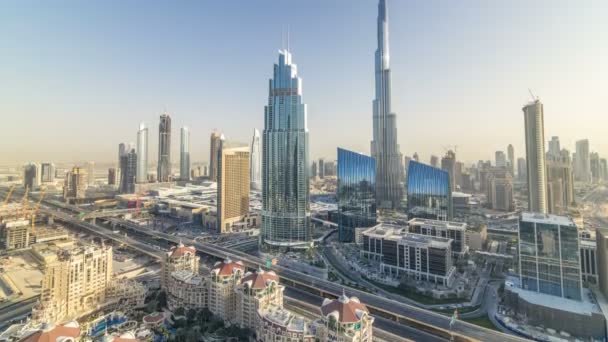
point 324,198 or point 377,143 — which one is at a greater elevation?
point 377,143

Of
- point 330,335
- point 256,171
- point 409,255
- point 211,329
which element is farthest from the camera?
point 256,171

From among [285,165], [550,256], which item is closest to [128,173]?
[285,165]

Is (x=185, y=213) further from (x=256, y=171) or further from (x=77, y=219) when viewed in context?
(x=256, y=171)

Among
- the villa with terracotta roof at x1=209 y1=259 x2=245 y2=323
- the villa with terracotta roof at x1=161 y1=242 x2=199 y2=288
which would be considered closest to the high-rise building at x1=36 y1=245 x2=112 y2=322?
the villa with terracotta roof at x1=161 y1=242 x2=199 y2=288

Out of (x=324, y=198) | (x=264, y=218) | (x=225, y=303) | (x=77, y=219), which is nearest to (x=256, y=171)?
(x=324, y=198)

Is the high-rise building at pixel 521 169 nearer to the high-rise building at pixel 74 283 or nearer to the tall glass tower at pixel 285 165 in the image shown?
the tall glass tower at pixel 285 165

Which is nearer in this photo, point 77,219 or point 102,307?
point 102,307

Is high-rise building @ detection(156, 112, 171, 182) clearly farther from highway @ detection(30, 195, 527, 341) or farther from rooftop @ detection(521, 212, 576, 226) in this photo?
rooftop @ detection(521, 212, 576, 226)
